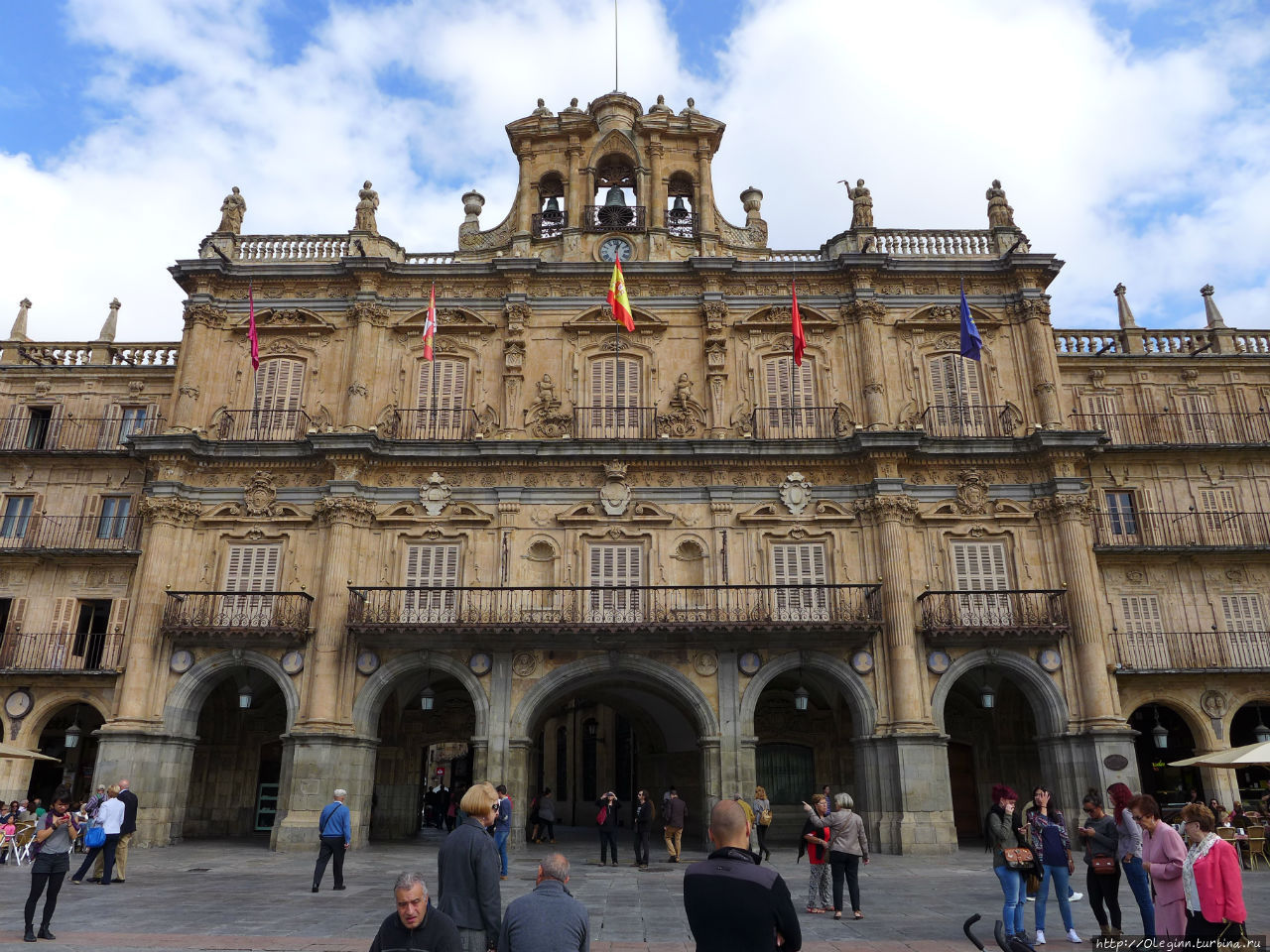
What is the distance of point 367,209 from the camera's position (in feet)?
91.3

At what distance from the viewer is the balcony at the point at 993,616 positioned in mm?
22906

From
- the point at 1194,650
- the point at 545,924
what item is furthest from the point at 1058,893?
the point at 1194,650

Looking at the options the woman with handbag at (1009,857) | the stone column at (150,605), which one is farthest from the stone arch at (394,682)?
the woman with handbag at (1009,857)

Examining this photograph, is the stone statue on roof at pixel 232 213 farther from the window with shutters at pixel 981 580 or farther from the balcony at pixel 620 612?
the window with shutters at pixel 981 580

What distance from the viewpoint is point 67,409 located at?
28469 mm

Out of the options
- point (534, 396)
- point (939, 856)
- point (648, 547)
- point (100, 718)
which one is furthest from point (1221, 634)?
point (100, 718)

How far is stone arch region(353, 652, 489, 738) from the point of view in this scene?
2302cm

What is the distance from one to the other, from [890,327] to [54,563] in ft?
80.8

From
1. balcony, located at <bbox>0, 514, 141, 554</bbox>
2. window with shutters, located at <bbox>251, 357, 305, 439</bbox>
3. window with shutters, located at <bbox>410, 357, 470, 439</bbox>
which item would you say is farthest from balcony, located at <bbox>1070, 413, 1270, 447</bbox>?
balcony, located at <bbox>0, 514, 141, 554</bbox>

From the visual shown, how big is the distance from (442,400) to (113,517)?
10.3m

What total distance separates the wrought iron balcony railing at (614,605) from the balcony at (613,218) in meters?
11.0

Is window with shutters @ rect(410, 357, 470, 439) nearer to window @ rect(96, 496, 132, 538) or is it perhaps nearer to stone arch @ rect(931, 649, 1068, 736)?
window @ rect(96, 496, 132, 538)

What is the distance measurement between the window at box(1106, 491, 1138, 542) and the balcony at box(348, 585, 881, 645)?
8314mm

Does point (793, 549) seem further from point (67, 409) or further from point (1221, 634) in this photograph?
point (67, 409)
